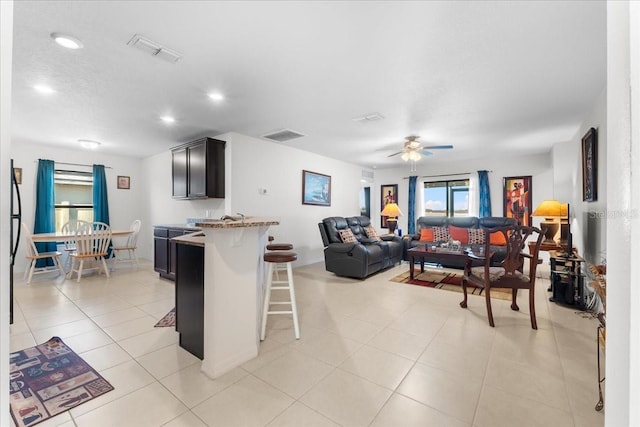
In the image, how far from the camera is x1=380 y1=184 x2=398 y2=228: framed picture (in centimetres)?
784

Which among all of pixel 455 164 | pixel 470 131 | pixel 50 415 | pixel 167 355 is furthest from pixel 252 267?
pixel 455 164

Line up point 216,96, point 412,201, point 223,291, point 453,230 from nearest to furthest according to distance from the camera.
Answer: point 223,291 → point 216,96 → point 453,230 → point 412,201

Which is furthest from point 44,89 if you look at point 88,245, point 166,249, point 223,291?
point 223,291

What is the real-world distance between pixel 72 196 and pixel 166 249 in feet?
10.5

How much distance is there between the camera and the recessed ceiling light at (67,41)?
1952mm

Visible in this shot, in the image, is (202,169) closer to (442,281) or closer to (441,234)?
(442,281)

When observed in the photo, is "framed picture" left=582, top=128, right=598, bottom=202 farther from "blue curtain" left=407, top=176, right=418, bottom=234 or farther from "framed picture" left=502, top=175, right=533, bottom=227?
"blue curtain" left=407, top=176, right=418, bottom=234

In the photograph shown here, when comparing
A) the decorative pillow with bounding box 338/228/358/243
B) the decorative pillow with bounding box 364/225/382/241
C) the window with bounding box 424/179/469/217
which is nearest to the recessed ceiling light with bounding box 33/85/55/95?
the decorative pillow with bounding box 338/228/358/243

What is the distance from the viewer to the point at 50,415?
5.03 ft

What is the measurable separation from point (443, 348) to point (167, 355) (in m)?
2.23

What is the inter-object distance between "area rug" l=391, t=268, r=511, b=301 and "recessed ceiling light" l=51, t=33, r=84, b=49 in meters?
4.48

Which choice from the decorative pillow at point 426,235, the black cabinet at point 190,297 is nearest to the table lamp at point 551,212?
the decorative pillow at point 426,235

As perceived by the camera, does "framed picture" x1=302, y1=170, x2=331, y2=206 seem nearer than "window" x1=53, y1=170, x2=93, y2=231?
No

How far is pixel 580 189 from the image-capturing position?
388cm
